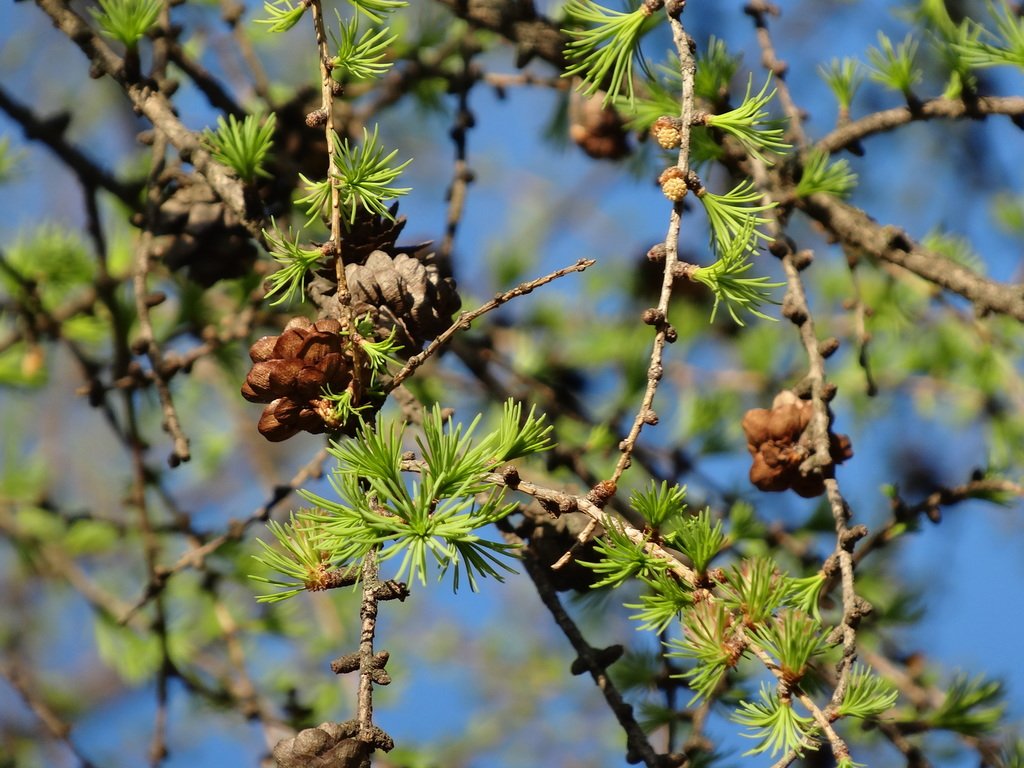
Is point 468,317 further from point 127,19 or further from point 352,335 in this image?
point 127,19

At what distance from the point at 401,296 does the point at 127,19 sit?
486 millimetres

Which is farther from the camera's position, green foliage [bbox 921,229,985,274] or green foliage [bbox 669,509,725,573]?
green foliage [bbox 921,229,985,274]

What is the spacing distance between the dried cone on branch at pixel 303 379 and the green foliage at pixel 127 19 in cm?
47

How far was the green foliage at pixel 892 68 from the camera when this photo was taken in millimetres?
1141

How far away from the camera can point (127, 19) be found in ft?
3.65

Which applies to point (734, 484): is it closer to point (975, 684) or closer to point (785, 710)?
point (975, 684)

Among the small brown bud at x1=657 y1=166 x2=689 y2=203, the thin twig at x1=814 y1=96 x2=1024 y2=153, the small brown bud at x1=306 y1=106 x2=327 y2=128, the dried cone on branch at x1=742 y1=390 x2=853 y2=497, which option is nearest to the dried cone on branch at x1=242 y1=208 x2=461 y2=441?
the small brown bud at x1=306 y1=106 x2=327 y2=128

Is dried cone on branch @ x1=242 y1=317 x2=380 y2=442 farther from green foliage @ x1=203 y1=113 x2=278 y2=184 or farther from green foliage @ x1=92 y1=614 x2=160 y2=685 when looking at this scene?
green foliage @ x1=92 y1=614 x2=160 y2=685

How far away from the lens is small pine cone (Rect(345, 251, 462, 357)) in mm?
883

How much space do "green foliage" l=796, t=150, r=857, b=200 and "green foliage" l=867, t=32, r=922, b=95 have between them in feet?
0.33

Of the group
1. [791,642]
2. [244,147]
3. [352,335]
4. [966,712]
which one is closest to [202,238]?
[244,147]

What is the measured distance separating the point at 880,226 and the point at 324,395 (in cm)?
66

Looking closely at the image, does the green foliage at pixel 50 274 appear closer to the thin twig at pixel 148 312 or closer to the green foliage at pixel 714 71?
the thin twig at pixel 148 312

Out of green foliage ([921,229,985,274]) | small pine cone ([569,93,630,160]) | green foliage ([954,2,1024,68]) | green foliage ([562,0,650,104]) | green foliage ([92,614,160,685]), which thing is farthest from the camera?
green foliage ([92,614,160,685])
